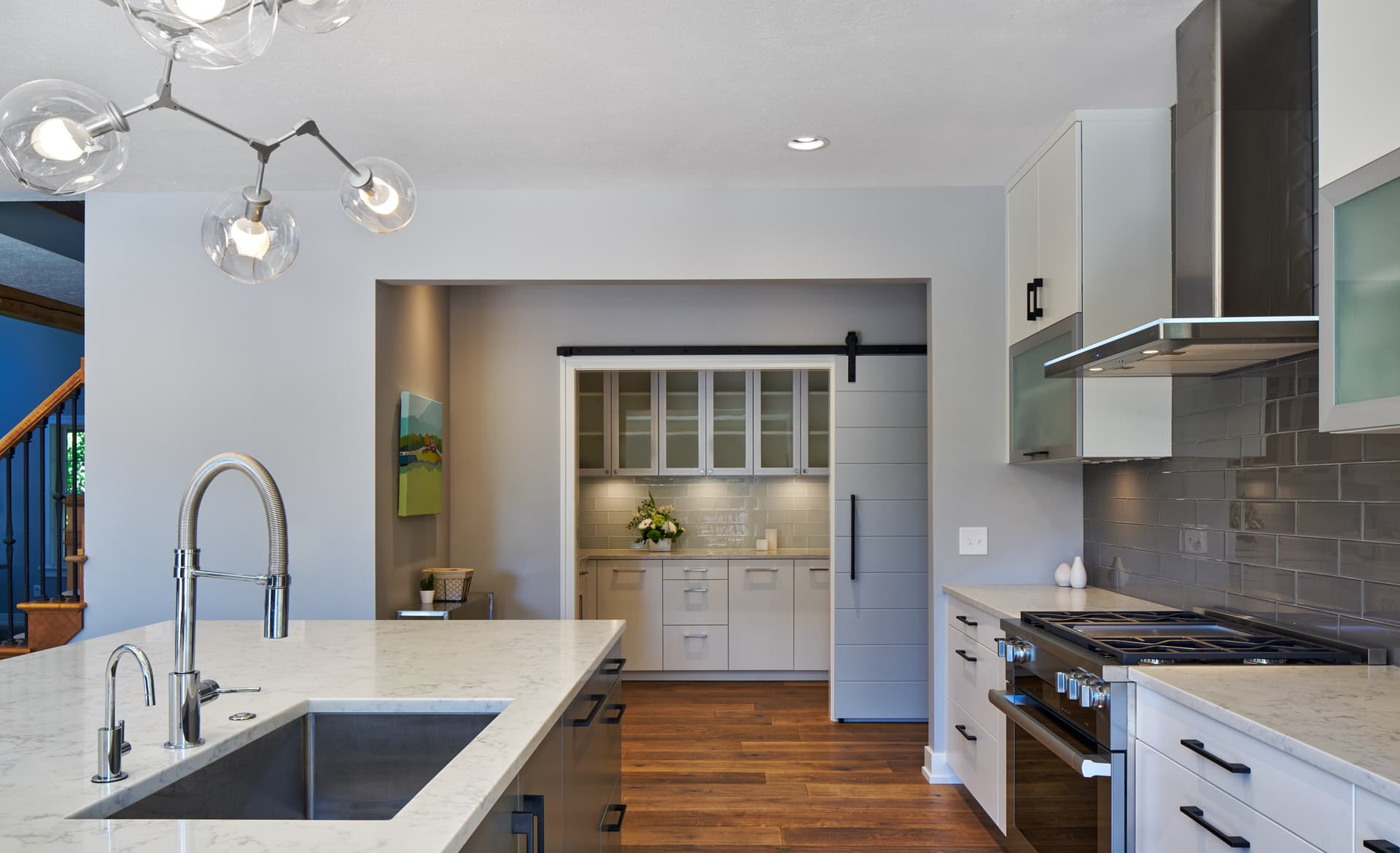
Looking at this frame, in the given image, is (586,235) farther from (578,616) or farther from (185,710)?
(185,710)

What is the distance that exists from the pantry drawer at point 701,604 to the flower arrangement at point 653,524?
1.51ft

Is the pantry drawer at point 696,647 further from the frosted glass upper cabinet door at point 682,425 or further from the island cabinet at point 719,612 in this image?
the frosted glass upper cabinet door at point 682,425

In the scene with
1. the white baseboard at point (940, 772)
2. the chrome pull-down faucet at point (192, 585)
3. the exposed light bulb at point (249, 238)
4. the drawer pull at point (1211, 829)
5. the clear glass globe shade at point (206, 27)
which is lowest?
the white baseboard at point (940, 772)

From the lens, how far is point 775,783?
429 centimetres

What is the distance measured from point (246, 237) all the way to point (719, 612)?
177 inches

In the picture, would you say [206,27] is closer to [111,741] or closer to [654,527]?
[111,741]

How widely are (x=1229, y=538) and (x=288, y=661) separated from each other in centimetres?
273

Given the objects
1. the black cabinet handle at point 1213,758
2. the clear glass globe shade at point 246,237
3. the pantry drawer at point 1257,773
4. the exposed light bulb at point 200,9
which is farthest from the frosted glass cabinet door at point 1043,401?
the exposed light bulb at point 200,9

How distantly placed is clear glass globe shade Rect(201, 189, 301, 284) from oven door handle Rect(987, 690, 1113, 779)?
2.30 metres

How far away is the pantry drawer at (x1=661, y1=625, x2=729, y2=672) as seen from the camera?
6262mm

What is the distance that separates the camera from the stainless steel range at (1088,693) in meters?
2.45

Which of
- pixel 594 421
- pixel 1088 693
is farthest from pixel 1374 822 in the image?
pixel 594 421

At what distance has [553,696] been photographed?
2.01 metres

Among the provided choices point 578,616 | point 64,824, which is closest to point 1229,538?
point 64,824
